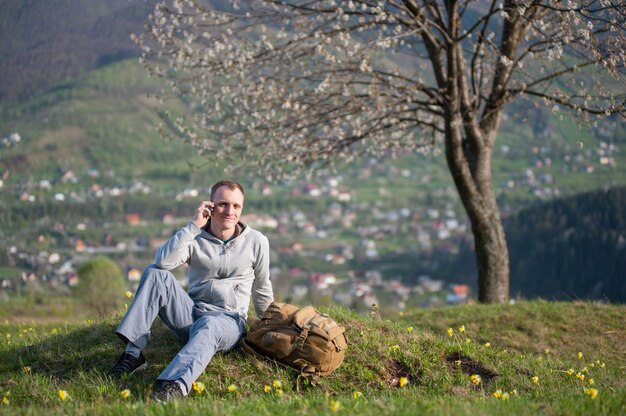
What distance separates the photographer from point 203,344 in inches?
258

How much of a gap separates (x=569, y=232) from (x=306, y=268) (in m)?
27.9

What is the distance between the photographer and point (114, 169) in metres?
105

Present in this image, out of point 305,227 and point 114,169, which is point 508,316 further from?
point 114,169

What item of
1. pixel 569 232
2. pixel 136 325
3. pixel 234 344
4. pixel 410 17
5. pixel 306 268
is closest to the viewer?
pixel 136 325

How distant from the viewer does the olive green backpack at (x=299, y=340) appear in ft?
22.6

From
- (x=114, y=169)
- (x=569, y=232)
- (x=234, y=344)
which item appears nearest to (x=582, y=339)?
(x=234, y=344)

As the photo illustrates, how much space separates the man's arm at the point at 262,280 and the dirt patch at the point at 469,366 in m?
2.15

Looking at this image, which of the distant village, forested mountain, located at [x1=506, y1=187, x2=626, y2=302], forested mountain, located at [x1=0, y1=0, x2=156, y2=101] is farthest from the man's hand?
forested mountain, located at [x1=506, y1=187, x2=626, y2=302]

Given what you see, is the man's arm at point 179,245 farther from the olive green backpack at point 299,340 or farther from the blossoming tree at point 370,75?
the blossoming tree at point 370,75

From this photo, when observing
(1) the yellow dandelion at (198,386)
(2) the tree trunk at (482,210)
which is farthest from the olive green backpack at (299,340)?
(2) the tree trunk at (482,210)

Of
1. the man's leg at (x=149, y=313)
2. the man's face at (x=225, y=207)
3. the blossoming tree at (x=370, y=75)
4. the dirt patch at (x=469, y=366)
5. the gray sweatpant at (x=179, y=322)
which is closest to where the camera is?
the gray sweatpant at (x=179, y=322)

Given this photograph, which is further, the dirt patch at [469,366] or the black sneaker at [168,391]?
the dirt patch at [469,366]

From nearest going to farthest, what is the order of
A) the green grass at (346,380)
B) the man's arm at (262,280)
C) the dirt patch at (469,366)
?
the green grass at (346,380) → the man's arm at (262,280) → the dirt patch at (469,366)

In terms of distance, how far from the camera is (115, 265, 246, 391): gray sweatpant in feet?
21.2
